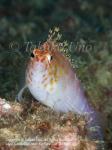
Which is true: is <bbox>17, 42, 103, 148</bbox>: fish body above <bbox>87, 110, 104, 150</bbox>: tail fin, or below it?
above

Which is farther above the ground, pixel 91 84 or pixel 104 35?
pixel 104 35

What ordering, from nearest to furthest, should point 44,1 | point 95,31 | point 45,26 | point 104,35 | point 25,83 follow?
point 25,83 < point 104,35 < point 95,31 < point 45,26 < point 44,1

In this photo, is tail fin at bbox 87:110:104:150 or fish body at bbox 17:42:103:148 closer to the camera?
fish body at bbox 17:42:103:148

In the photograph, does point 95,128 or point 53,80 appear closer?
point 53,80

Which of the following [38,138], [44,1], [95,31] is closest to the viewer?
[38,138]

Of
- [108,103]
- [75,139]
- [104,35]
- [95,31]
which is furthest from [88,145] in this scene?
[95,31]

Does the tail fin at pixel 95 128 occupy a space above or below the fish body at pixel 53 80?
below

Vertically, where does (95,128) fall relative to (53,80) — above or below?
below

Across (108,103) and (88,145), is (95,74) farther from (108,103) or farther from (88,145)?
(88,145)

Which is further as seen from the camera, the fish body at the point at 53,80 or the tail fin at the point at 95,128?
the tail fin at the point at 95,128

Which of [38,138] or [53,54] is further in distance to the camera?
[53,54]

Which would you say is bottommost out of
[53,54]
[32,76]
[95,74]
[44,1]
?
[32,76]
